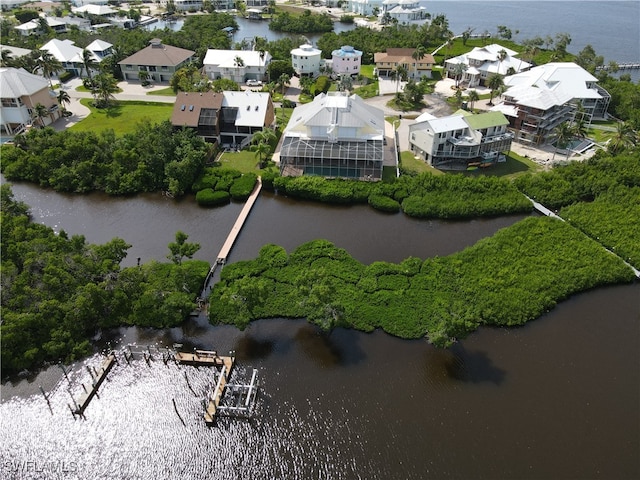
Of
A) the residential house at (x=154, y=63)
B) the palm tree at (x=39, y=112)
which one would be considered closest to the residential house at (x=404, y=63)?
the residential house at (x=154, y=63)

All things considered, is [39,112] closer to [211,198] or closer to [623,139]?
[211,198]

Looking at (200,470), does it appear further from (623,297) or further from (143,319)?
(623,297)

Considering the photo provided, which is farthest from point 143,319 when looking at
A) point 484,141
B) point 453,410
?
point 484,141

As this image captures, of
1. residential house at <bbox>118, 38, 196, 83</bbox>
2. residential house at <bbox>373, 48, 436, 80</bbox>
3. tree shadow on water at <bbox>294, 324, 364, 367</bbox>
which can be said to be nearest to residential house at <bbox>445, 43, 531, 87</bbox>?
residential house at <bbox>373, 48, 436, 80</bbox>

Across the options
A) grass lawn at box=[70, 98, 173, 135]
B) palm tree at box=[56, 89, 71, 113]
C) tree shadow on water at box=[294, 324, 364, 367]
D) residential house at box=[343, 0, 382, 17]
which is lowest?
tree shadow on water at box=[294, 324, 364, 367]

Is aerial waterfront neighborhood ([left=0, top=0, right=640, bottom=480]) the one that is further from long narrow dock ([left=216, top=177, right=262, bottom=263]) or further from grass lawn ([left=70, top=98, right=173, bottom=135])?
grass lawn ([left=70, top=98, right=173, bottom=135])

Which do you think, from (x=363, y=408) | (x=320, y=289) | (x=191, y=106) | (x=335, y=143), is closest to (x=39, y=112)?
(x=191, y=106)

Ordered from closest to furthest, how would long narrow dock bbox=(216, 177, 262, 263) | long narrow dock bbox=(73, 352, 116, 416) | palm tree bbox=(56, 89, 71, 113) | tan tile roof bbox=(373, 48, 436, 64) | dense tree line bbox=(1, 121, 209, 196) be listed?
long narrow dock bbox=(73, 352, 116, 416), long narrow dock bbox=(216, 177, 262, 263), dense tree line bbox=(1, 121, 209, 196), palm tree bbox=(56, 89, 71, 113), tan tile roof bbox=(373, 48, 436, 64)
